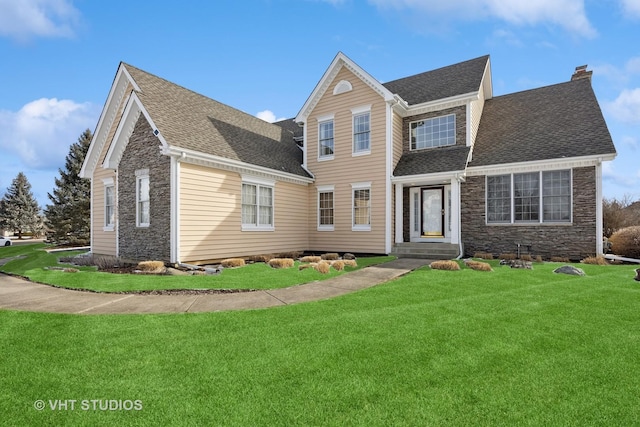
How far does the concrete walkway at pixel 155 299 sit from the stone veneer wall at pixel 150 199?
12.5 ft

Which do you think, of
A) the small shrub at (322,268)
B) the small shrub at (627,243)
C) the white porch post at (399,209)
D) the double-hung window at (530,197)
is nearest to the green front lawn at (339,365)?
the small shrub at (322,268)

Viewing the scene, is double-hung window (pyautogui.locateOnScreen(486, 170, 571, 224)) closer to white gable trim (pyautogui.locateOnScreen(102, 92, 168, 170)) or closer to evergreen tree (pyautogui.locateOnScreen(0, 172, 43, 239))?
white gable trim (pyautogui.locateOnScreen(102, 92, 168, 170))

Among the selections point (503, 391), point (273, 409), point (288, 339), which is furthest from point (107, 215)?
point (503, 391)

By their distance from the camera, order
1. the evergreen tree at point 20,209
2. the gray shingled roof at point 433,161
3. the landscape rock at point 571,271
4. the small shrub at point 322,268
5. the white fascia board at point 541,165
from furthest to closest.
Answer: the evergreen tree at point 20,209
the gray shingled roof at point 433,161
the white fascia board at point 541,165
the small shrub at point 322,268
the landscape rock at point 571,271

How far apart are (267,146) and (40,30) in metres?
10.3

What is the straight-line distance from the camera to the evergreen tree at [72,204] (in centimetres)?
2853

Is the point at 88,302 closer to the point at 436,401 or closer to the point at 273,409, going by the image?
the point at 273,409

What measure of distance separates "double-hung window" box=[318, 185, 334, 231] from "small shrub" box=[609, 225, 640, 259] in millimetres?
12016

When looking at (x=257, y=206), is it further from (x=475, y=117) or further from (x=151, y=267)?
(x=475, y=117)

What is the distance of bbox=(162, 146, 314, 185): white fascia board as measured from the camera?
11.2 metres

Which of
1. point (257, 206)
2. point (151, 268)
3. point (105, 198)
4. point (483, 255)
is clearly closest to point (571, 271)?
point (483, 255)

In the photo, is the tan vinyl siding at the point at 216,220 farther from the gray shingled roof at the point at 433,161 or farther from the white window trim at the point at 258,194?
the gray shingled roof at the point at 433,161

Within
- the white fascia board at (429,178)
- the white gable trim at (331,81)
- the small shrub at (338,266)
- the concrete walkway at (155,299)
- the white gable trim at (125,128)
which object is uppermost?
the white gable trim at (331,81)

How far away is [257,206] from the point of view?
1413 cm
